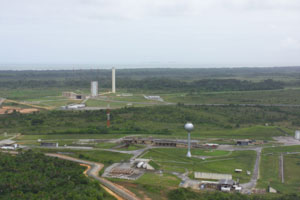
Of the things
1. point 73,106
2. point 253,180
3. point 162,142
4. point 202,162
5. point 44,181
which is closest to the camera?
point 44,181

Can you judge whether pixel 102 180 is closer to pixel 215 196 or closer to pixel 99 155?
pixel 99 155

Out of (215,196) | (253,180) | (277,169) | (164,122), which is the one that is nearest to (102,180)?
(215,196)

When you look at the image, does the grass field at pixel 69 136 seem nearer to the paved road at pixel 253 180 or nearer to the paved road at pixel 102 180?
the paved road at pixel 102 180

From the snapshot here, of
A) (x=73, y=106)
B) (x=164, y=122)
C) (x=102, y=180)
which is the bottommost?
(x=102, y=180)

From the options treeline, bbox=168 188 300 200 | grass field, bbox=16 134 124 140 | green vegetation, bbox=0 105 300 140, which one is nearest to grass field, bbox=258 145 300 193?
treeline, bbox=168 188 300 200

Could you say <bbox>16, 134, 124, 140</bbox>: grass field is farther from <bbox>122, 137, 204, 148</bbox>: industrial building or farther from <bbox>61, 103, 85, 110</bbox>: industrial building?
<bbox>61, 103, 85, 110</bbox>: industrial building

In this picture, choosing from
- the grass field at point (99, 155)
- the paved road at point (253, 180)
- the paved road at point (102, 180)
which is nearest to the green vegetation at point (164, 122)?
the grass field at point (99, 155)
